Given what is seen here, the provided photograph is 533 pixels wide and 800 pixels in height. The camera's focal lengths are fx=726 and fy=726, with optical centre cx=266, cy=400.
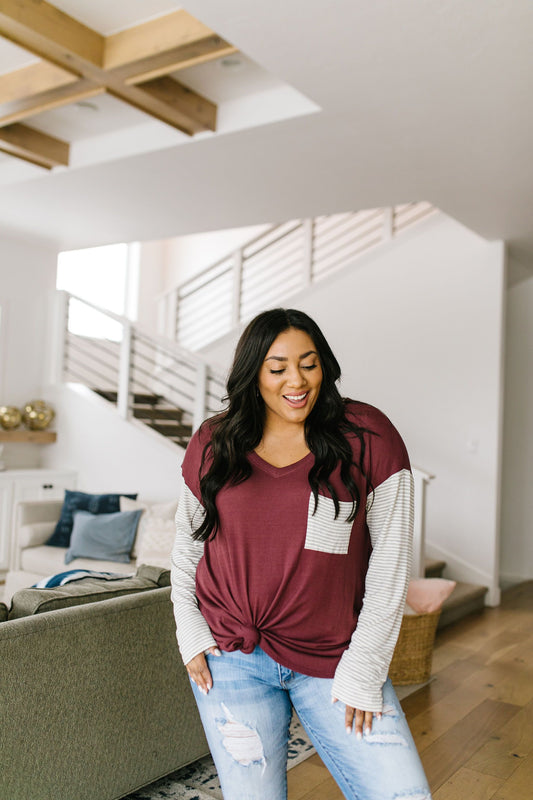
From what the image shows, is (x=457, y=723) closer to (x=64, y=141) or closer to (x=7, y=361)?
(x=64, y=141)

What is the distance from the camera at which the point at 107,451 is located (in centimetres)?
634

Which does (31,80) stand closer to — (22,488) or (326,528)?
(22,488)

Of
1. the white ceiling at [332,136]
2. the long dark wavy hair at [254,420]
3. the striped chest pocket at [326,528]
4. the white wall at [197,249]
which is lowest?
the striped chest pocket at [326,528]

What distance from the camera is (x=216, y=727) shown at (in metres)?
1.29

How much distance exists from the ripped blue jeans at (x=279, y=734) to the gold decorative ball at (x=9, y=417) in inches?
216

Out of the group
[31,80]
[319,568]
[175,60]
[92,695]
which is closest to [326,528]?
[319,568]

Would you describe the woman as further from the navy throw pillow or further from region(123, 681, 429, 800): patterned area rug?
the navy throw pillow

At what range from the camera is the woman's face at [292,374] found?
136 cm

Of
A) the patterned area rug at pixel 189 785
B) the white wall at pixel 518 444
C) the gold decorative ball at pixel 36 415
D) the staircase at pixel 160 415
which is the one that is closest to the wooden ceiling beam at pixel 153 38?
the patterned area rug at pixel 189 785

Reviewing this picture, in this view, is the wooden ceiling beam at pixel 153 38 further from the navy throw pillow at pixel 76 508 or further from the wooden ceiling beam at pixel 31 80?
the navy throw pillow at pixel 76 508

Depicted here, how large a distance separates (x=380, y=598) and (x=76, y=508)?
4105mm

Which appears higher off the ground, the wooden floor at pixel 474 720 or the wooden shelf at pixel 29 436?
the wooden shelf at pixel 29 436

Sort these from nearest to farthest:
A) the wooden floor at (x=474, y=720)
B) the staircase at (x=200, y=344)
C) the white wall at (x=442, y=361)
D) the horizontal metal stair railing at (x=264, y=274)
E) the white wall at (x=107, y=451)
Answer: the wooden floor at (x=474, y=720)
the staircase at (x=200, y=344)
the white wall at (x=442, y=361)
the white wall at (x=107, y=451)
the horizontal metal stair railing at (x=264, y=274)

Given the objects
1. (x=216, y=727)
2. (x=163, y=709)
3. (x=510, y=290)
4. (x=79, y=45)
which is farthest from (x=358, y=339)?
(x=216, y=727)
